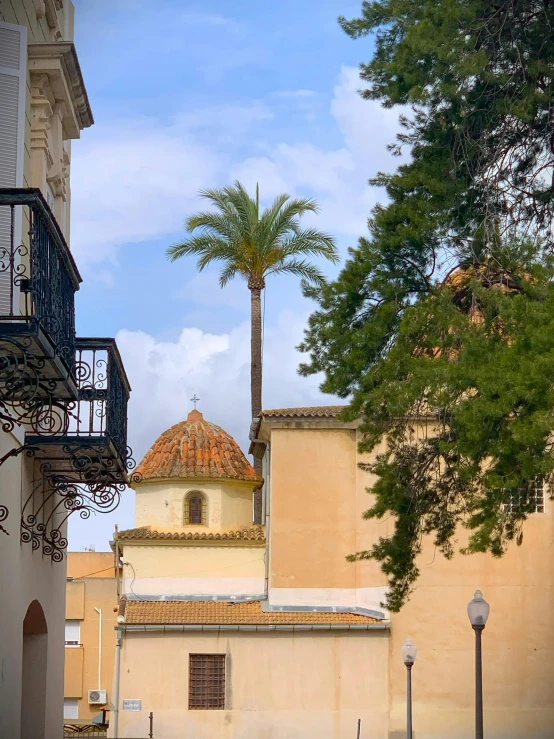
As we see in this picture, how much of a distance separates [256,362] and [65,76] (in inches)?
1039

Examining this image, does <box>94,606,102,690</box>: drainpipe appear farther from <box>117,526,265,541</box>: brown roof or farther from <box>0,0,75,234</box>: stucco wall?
<box>0,0,75,234</box>: stucco wall

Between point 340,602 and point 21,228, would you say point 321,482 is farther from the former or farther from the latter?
point 21,228

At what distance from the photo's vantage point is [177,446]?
36625mm

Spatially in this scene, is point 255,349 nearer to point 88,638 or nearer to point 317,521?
point 317,521

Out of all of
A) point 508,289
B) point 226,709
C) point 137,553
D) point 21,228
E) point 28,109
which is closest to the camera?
point 21,228

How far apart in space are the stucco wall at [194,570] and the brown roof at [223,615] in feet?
2.36

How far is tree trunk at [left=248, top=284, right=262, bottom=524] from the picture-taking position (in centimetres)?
3903

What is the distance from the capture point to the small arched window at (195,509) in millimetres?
35531

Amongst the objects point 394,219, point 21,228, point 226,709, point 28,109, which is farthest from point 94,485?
point 226,709

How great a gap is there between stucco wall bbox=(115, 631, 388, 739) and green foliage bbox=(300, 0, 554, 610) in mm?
15124

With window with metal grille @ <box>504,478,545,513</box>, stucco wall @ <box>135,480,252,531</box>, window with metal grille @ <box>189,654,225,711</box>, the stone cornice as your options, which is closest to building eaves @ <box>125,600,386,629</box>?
window with metal grille @ <box>189,654,225,711</box>

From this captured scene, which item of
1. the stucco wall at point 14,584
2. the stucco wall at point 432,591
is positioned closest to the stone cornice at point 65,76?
the stucco wall at point 14,584

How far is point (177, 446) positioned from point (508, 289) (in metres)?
22.6

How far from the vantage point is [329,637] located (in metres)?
31.4
